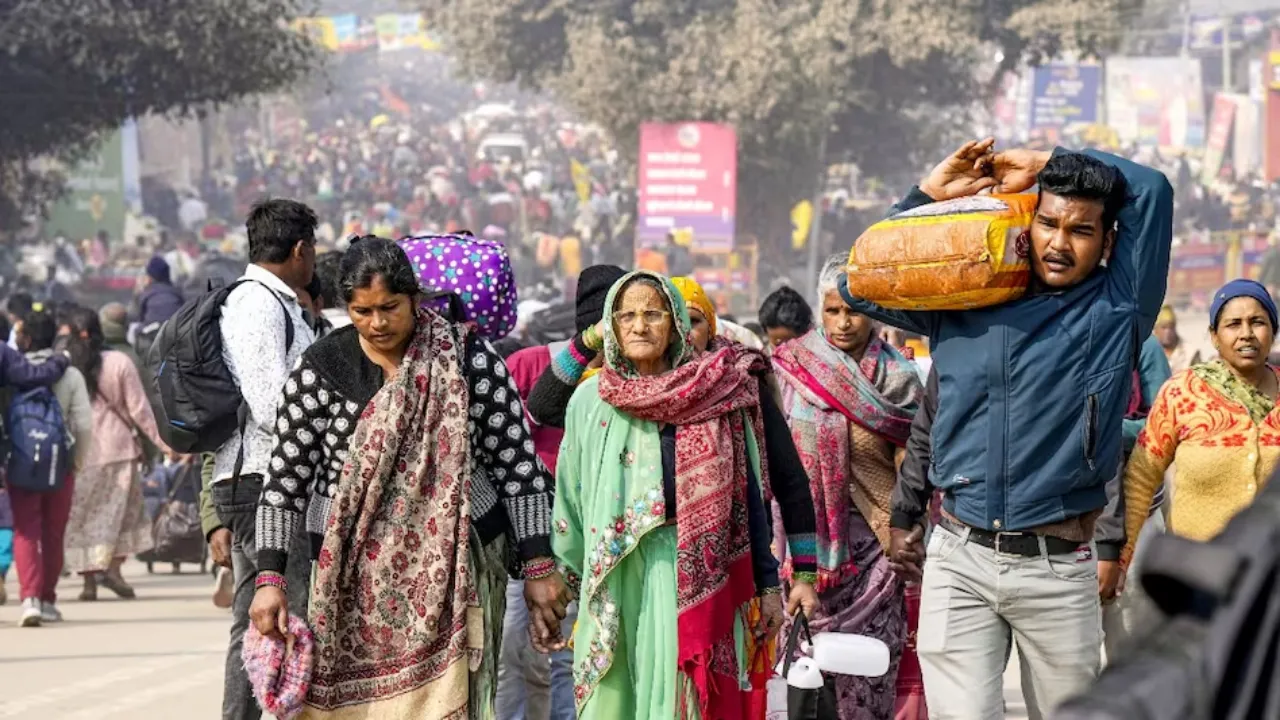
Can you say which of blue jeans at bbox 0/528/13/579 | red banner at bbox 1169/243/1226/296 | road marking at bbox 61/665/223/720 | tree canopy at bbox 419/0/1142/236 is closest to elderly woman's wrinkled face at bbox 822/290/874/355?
road marking at bbox 61/665/223/720

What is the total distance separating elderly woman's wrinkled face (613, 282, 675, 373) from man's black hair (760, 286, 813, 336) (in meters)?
2.57

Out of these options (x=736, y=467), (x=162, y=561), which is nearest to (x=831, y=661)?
(x=736, y=467)

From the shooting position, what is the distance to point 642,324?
5.40m

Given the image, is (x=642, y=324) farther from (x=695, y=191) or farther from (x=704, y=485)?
(x=695, y=191)

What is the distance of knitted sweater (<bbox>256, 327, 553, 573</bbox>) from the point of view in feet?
16.7

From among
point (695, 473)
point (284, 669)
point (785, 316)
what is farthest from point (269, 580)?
point (785, 316)

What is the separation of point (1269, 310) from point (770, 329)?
2.39 meters

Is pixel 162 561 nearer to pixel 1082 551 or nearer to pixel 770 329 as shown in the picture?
pixel 770 329

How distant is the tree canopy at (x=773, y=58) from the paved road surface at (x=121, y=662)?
3146cm

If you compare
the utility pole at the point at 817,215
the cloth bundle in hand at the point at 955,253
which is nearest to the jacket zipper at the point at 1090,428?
the cloth bundle in hand at the point at 955,253

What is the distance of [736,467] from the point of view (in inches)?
212

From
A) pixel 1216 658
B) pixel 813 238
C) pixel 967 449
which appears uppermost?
pixel 1216 658

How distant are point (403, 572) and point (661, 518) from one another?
2.15 ft

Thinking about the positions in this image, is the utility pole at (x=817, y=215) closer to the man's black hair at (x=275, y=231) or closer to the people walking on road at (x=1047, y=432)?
the man's black hair at (x=275, y=231)
